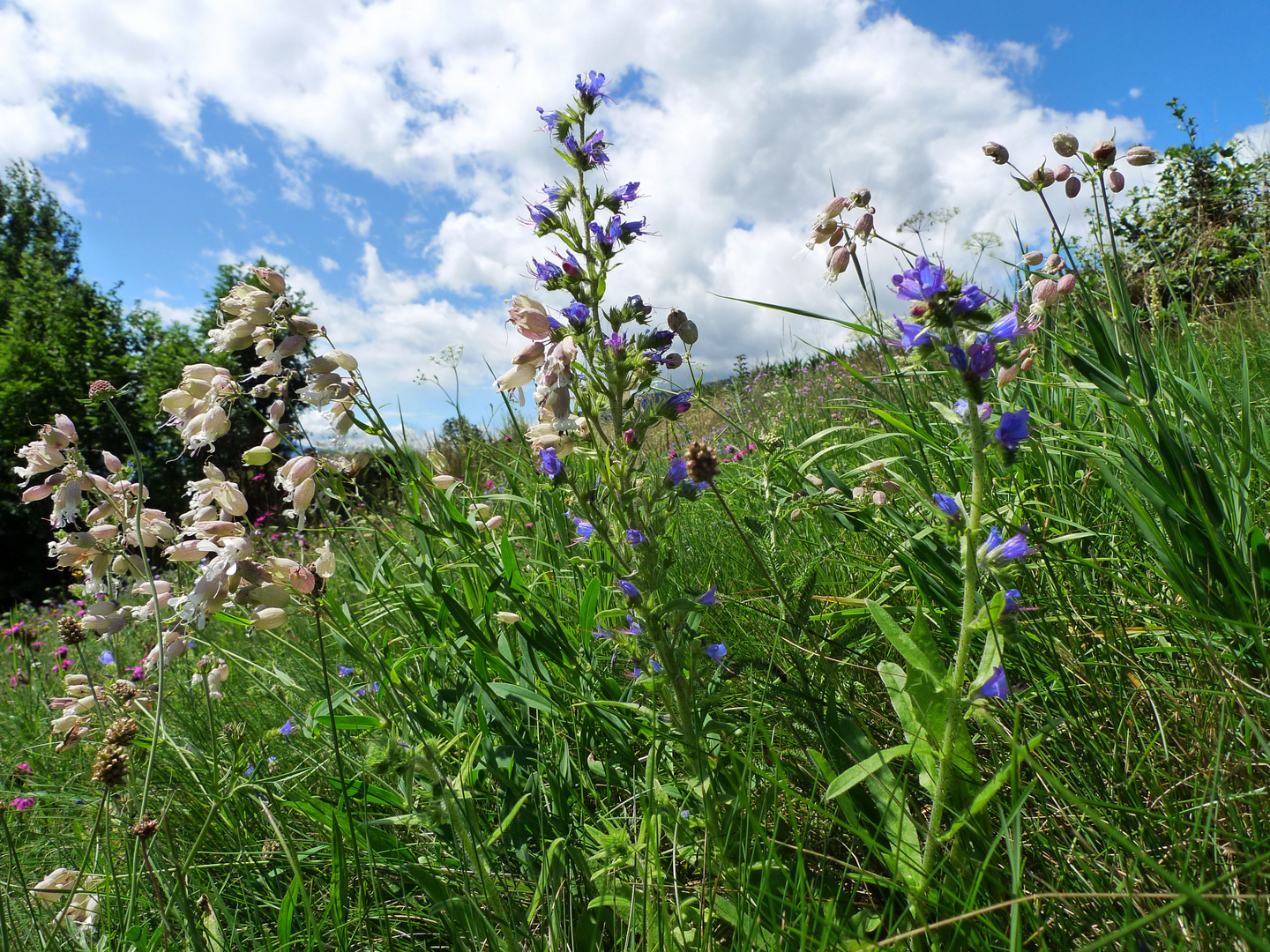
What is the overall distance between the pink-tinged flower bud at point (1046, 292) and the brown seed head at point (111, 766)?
2810 millimetres

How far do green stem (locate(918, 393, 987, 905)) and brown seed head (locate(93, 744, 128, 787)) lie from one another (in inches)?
61.8

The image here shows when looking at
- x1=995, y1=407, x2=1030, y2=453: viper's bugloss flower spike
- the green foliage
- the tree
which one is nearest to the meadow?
x1=995, y1=407, x2=1030, y2=453: viper's bugloss flower spike

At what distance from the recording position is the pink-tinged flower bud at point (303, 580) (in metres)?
1.38

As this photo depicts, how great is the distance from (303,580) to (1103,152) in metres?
2.64

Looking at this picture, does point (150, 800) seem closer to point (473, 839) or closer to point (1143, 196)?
point (473, 839)

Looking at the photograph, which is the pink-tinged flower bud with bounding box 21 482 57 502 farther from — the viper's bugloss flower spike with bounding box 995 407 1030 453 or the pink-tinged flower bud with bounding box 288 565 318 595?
the viper's bugloss flower spike with bounding box 995 407 1030 453

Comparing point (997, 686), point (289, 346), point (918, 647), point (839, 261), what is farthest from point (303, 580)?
point (839, 261)

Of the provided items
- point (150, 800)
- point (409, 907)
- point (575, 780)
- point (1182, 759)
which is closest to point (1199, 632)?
point (1182, 759)

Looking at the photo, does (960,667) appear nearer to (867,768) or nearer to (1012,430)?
(867,768)

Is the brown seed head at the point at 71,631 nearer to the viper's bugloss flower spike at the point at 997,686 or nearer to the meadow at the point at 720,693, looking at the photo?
the meadow at the point at 720,693

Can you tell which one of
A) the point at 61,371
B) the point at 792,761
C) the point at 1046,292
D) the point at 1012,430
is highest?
the point at 61,371

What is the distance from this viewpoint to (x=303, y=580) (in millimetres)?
1380

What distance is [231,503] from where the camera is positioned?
169 centimetres

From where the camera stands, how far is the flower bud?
6.45ft
